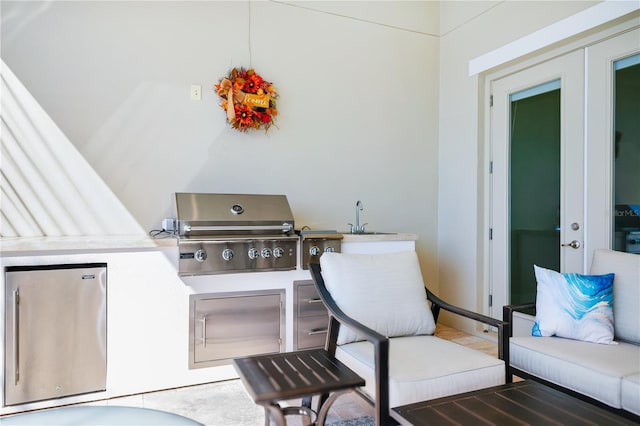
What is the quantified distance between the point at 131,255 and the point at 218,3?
2170 millimetres

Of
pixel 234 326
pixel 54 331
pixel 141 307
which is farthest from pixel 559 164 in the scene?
pixel 54 331

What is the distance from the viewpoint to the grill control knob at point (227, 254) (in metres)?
2.75

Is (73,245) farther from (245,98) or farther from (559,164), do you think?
(559,164)

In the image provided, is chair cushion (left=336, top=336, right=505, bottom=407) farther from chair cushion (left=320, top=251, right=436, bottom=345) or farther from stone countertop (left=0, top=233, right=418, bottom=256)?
stone countertop (left=0, top=233, right=418, bottom=256)

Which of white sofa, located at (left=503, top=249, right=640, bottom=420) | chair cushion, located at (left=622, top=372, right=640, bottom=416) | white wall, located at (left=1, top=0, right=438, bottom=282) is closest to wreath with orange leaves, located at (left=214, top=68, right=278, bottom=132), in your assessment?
white wall, located at (left=1, top=0, right=438, bottom=282)

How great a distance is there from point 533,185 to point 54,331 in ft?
11.5

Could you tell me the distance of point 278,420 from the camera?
5.10 feet

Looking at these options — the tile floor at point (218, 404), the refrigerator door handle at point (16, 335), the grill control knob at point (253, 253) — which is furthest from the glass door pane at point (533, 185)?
the refrigerator door handle at point (16, 335)

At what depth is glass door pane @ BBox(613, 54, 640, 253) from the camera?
2.80 m

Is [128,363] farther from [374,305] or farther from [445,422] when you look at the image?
[445,422]

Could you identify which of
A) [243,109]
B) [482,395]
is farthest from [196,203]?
[482,395]

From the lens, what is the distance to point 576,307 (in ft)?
7.54

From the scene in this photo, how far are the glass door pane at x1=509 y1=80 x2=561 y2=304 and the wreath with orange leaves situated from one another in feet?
6.90

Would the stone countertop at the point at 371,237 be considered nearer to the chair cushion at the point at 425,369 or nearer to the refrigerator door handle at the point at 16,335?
the chair cushion at the point at 425,369
